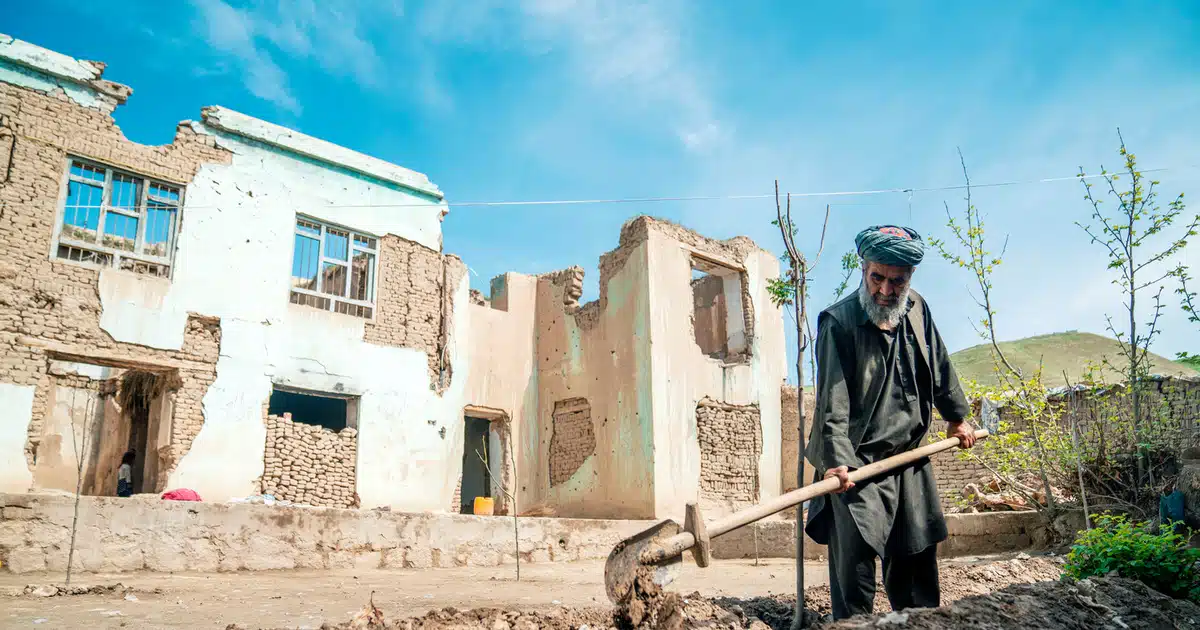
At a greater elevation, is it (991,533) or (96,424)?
(96,424)

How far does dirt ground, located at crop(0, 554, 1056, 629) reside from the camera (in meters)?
4.55

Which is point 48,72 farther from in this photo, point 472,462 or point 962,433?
point 962,433

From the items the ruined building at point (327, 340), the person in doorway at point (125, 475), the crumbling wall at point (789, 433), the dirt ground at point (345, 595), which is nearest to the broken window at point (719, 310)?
the ruined building at point (327, 340)

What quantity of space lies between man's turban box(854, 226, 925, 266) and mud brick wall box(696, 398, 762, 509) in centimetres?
1121

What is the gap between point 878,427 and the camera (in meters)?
3.79

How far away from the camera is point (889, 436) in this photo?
3.76 m

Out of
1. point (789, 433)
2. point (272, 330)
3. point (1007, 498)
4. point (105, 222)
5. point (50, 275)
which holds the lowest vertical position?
point (1007, 498)

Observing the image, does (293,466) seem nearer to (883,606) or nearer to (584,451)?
(584,451)

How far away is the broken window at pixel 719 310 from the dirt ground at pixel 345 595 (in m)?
8.18

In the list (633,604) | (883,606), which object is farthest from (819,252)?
(633,604)

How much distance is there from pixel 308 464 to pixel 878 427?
33.7ft

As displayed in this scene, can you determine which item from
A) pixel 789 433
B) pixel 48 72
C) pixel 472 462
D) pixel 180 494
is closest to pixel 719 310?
pixel 789 433

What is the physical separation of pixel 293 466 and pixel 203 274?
3.04 m

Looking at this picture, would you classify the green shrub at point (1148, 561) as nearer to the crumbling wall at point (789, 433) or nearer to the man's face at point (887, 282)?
the man's face at point (887, 282)
